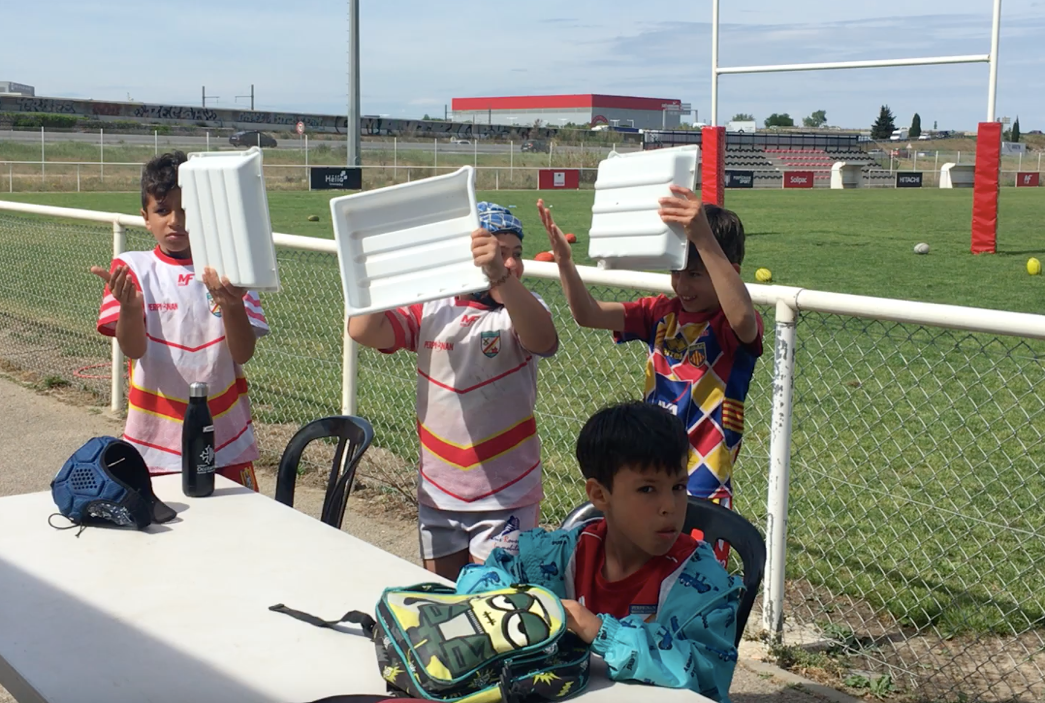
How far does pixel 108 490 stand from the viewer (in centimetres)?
287

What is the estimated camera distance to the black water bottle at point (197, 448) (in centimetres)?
317

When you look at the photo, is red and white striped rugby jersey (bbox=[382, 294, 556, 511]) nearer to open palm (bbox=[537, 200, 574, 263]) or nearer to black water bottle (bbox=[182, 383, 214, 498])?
open palm (bbox=[537, 200, 574, 263])

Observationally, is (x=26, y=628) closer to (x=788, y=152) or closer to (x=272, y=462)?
(x=272, y=462)

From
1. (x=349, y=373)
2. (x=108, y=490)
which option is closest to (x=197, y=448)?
(x=108, y=490)

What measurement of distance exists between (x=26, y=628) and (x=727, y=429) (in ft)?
5.90

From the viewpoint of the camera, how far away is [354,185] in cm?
3850

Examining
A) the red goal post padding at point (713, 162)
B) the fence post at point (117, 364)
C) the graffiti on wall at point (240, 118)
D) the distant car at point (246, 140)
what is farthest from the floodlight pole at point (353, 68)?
the graffiti on wall at point (240, 118)

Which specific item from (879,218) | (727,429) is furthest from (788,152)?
(727,429)

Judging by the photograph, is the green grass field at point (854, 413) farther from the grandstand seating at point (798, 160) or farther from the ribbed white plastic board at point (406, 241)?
the grandstand seating at point (798, 160)

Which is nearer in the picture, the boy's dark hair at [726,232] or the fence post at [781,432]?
the boy's dark hair at [726,232]

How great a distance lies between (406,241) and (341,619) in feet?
3.32

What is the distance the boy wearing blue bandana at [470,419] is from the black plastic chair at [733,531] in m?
0.46

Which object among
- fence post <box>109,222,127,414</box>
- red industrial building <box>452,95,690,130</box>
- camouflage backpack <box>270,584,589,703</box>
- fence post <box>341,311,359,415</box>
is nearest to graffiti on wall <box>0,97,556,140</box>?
red industrial building <box>452,95,690,130</box>

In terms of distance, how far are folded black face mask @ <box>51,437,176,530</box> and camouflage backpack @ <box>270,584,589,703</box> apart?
114cm
